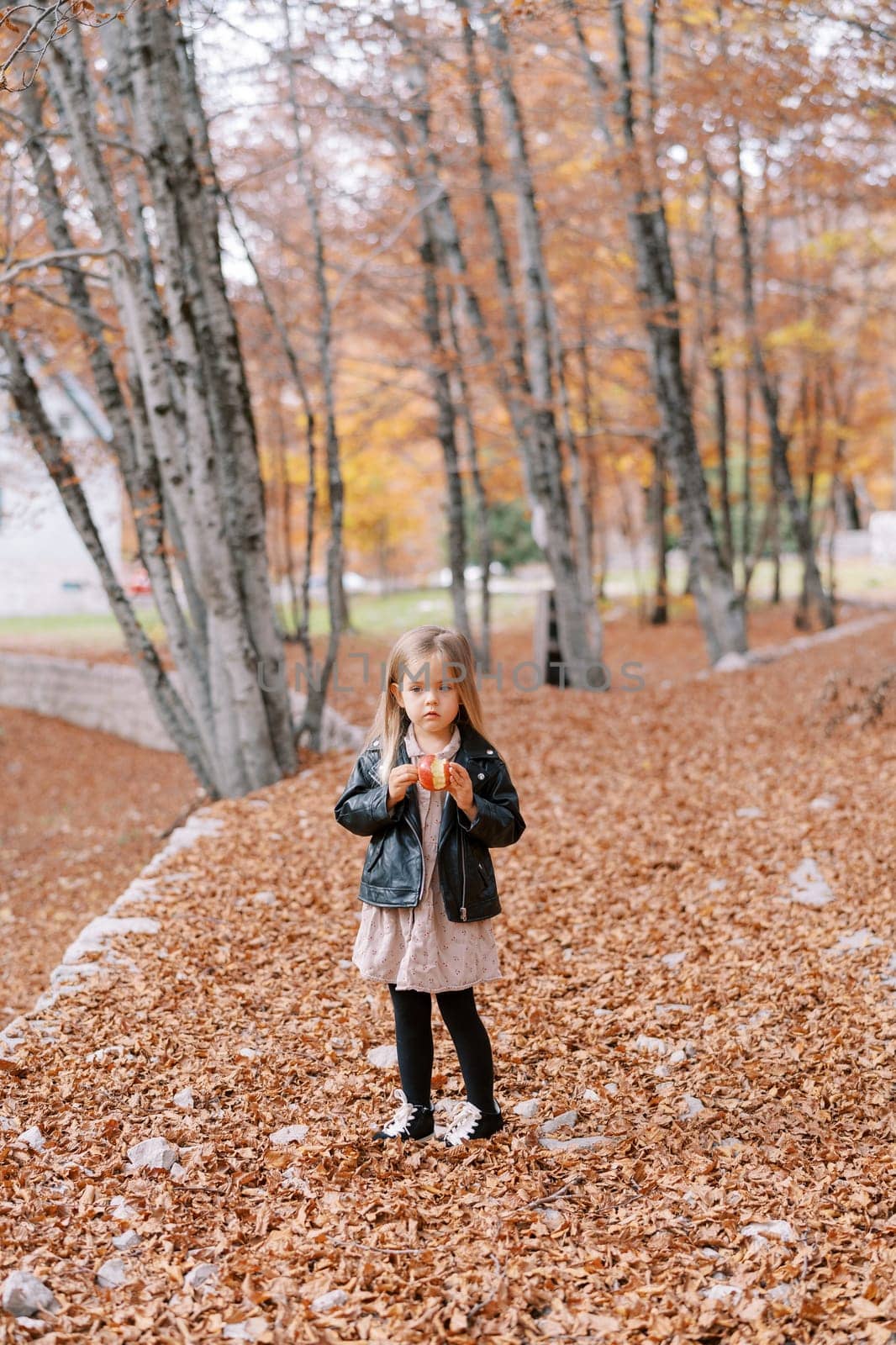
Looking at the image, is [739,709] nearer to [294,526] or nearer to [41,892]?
[41,892]

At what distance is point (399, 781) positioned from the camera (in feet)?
8.93

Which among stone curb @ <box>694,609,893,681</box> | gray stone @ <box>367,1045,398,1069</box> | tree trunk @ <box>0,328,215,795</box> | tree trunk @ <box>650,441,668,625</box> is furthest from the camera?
tree trunk @ <box>650,441,668,625</box>

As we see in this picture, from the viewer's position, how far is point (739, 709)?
331 inches

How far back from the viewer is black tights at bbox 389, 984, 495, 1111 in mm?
2846

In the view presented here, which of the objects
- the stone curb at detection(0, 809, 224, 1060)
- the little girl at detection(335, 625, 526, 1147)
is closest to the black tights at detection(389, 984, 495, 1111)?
the little girl at detection(335, 625, 526, 1147)

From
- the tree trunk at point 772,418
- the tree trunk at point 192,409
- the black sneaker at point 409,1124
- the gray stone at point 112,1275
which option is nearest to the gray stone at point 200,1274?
the gray stone at point 112,1275

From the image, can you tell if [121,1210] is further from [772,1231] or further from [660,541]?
[660,541]

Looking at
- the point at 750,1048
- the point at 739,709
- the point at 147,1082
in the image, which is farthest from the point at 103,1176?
the point at 739,709

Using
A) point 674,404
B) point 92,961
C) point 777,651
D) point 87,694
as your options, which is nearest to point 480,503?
point 674,404

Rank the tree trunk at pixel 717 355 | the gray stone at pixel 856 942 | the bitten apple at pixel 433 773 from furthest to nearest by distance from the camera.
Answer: the tree trunk at pixel 717 355, the gray stone at pixel 856 942, the bitten apple at pixel 433 773

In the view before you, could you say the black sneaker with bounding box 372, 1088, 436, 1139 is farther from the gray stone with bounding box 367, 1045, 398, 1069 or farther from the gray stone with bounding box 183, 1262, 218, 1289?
the gray stone with bounding box 183, 1262, 218, 1289

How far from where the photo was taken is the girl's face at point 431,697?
2.76 metres

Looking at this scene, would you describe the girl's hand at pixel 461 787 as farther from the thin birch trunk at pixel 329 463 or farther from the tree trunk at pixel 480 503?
the tree trunk at pixel 480 503

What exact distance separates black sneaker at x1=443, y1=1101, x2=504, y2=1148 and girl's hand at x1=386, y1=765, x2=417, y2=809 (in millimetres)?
879
